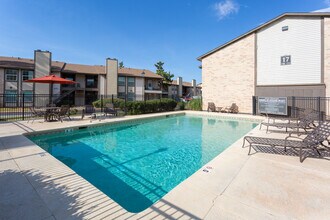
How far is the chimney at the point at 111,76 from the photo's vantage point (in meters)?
30.4

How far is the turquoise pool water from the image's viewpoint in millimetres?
4158

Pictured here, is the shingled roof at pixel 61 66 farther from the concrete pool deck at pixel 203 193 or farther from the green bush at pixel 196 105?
the concrete pool deck at pixel 203 193

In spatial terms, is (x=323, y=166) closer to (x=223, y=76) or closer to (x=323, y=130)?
(x=323, y=130)

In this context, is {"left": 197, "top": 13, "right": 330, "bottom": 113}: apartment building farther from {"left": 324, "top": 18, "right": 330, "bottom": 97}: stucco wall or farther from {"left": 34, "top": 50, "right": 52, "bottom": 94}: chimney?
{"left": 34, "top": 50, "right": 52, "bottom": 94}: chimney

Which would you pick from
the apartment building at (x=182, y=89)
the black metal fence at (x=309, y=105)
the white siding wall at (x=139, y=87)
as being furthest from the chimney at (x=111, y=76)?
the black metal fence at (x=309, y=105)

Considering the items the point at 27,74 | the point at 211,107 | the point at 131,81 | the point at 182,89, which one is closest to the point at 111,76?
the point at 131,81

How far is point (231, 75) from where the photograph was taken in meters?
18.7

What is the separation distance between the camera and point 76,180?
3545 millimetres

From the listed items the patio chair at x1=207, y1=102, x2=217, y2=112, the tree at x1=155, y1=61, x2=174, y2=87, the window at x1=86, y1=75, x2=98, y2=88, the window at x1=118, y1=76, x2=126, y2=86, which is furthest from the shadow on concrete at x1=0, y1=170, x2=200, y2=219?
the tree at x1=155, y1=61, x2=174, y2=87

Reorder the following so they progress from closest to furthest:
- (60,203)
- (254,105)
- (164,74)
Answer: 1. (60,203)
2. (254,105)
3. (164,74)

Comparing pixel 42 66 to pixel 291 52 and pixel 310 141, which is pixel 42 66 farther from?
pixel 310 141

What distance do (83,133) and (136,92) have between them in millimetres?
25481

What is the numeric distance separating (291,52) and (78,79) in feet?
96.4

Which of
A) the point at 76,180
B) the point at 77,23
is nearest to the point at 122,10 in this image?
the point at 77,23
